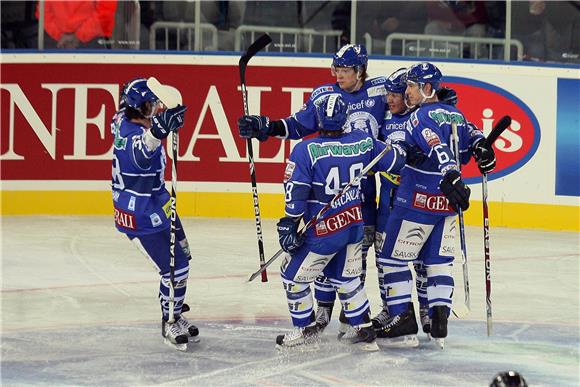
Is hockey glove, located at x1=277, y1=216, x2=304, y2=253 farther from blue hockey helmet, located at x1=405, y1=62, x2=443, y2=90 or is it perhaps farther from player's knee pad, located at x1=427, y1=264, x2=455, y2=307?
blue hockey helmet, located at x1=405, y1=62, x2=443, y2=90

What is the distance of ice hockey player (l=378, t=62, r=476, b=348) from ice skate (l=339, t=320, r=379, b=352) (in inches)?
7.5

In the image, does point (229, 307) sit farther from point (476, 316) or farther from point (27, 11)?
point (27, 11)

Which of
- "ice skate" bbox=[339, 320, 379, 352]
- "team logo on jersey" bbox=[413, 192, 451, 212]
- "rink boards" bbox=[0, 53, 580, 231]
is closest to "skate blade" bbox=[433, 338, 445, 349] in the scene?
"ice skate" bbox=[339, 320, 379, 352]

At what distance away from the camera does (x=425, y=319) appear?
22.7 ft

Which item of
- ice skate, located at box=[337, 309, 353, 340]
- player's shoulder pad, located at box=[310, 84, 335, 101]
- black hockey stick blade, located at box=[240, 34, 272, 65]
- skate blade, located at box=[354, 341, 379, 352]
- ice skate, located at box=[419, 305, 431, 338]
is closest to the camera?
skate blade, located at box=[354, 341, 379, 352]

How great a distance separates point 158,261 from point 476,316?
2.04m

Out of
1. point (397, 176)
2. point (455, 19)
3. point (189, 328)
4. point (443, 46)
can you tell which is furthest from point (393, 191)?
point (455, 19)

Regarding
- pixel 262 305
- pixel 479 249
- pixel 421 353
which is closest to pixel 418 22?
pixel 479 249

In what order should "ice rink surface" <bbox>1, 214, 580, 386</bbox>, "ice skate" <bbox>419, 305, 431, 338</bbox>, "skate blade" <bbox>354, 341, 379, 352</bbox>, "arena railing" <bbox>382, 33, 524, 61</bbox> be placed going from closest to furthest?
"ice rink surface" <bbox>1, 214, 580, 386</bbox> < "skate blade" <bbox>354, 341, 379, 352</bbox> < "ice skate" <bbox>419, 305, 431, 338</bbox> < "arena railing" <bbox>382, 33, 524, 61</bbox>

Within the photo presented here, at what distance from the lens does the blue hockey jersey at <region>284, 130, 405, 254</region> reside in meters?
6.11

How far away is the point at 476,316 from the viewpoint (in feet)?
24.3

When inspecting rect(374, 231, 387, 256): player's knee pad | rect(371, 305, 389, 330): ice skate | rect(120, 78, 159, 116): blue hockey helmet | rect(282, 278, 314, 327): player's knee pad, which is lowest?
rect(371, 305, 389, 330): ice skate

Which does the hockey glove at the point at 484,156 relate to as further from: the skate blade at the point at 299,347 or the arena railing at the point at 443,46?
the arena railing at the point at 443,46

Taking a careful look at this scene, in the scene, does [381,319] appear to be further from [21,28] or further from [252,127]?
[21,28]
